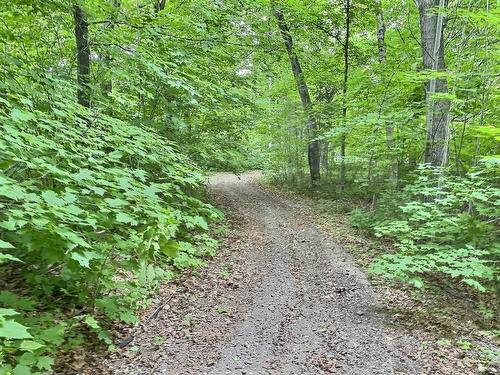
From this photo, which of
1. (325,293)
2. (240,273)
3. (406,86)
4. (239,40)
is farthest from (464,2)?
(240,273)

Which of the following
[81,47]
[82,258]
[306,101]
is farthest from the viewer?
[306,101]

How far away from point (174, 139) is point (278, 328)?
18.2 ft

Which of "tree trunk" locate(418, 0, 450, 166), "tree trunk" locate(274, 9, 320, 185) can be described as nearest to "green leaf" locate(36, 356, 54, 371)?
"tree trunk" locate(418, 0, 450, 166)

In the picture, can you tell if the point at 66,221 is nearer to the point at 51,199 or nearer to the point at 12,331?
the point at 51,199

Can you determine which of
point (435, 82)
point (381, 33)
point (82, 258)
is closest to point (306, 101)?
point (381, 33)

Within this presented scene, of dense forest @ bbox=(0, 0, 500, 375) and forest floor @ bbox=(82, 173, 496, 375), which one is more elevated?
dense forest @ bbox=(0, 0, 500, 375)

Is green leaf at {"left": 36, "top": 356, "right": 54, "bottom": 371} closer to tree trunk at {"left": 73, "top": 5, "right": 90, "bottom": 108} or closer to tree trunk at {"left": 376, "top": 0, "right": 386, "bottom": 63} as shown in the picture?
tree trunk at {"left": 73, "top": 5, "right": 90, "bottom": 108}

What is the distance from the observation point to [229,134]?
11.6 m

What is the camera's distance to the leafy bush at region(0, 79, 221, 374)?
258cm

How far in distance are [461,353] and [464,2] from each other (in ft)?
26.3

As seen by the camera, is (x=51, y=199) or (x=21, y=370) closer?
(x=51, y=199)

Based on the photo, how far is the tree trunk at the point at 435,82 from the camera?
24.1 ft

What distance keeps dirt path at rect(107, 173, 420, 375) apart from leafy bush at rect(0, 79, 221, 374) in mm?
715

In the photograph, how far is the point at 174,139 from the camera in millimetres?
8766
